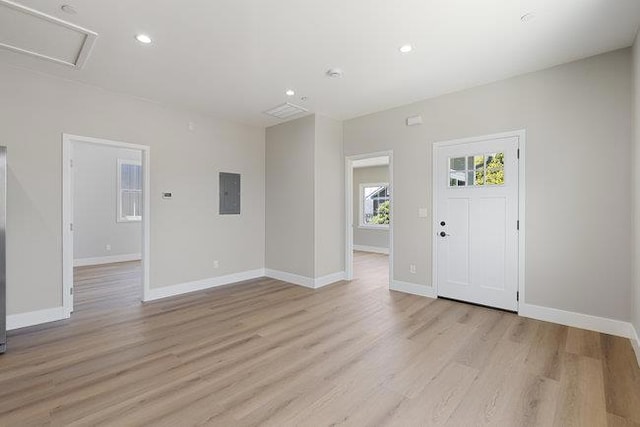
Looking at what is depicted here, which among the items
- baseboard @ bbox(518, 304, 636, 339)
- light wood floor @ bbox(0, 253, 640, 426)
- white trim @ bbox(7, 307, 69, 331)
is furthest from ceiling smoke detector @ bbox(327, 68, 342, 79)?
white trim @ bbox(7, 307, 69, 331)

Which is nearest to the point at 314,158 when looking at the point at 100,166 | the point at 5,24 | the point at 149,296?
the point at 149,296

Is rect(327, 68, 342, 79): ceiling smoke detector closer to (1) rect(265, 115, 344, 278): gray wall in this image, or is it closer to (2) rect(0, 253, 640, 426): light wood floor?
(1) rect(265, 115, 344, 278): gray wall

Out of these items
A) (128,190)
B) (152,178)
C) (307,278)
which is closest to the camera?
(152,178)

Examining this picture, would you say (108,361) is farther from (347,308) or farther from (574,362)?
(574,362)

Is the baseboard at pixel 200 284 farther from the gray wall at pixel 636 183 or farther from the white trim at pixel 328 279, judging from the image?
the gray wall at pixel 636 183

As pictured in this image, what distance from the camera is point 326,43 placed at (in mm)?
2834

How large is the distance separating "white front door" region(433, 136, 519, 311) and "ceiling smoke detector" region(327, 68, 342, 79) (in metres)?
1.74

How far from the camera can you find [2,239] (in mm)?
2748

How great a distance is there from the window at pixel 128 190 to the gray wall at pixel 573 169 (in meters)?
7.23

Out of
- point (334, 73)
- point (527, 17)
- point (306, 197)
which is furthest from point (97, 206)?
point (527, 17)

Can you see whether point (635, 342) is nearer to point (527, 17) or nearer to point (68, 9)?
point (527, 17)

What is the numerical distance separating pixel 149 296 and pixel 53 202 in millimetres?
1631

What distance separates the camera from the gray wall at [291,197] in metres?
5.00

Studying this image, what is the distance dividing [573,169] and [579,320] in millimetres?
1585
